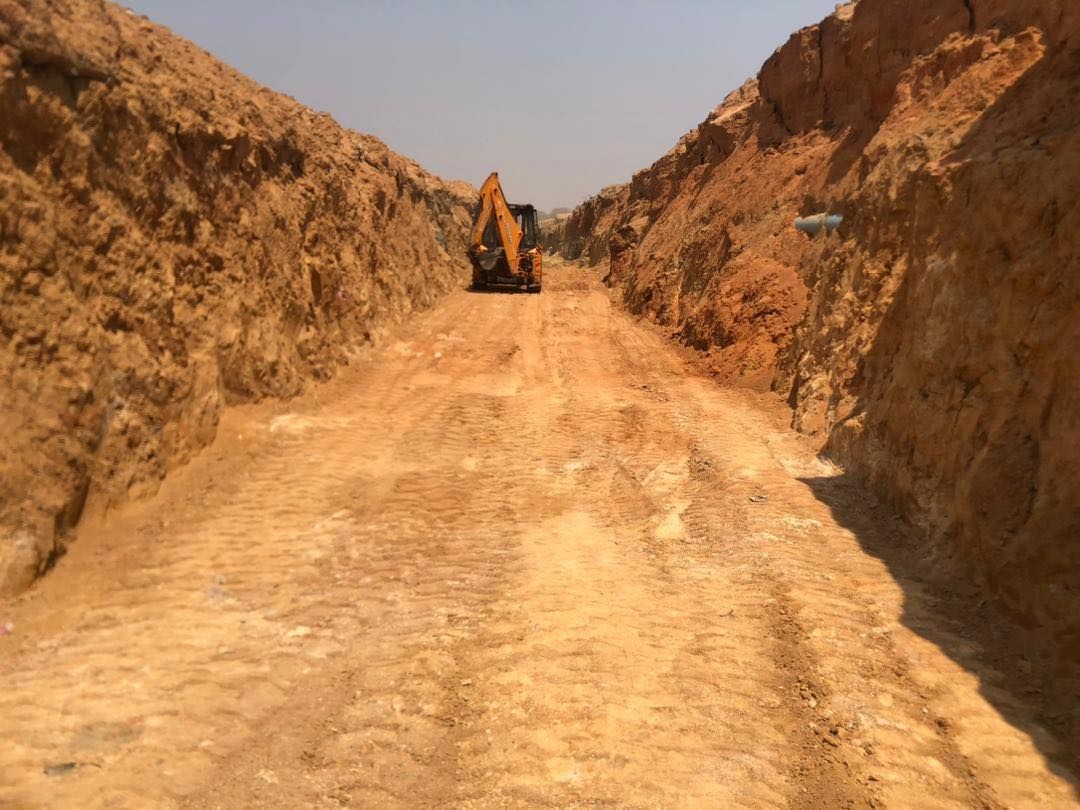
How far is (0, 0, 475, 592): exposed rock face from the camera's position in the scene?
4941mm

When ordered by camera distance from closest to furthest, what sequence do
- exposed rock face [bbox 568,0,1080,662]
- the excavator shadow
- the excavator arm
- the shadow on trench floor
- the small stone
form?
the small stone < the shadow on trench floor < exposed rock face [bbox 568,0,1080,662] < the excavator arm < the excavator shadow

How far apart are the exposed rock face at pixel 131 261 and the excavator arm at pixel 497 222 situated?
321 inches

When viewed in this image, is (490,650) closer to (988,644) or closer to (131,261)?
(988,644)

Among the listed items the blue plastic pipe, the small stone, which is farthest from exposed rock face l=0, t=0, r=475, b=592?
the blue plastic pipe

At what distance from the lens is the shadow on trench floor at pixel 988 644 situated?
3271 mm

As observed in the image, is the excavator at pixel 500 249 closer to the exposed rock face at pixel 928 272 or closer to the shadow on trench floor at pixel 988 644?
the exposed rock face at pixel 928 272

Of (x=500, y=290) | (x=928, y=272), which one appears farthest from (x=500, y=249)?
(x=928, y=272)

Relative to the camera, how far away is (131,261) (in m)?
6.36

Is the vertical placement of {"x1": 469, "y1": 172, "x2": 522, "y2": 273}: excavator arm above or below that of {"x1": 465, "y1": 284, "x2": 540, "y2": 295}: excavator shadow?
above

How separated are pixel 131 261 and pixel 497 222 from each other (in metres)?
13.4

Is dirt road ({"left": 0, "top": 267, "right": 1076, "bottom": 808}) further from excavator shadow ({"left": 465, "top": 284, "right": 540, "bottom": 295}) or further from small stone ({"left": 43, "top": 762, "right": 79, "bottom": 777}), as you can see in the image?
excavator shadow ({"left": 465, "top": 284, "right": 540, "bottom": 295})

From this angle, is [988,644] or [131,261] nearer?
[988,644]

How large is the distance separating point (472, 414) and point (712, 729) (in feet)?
19.8

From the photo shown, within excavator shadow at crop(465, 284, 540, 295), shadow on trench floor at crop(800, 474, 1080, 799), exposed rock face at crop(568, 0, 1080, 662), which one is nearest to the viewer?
shadow on trench floor at crop(800, 474, 1080, 799)
